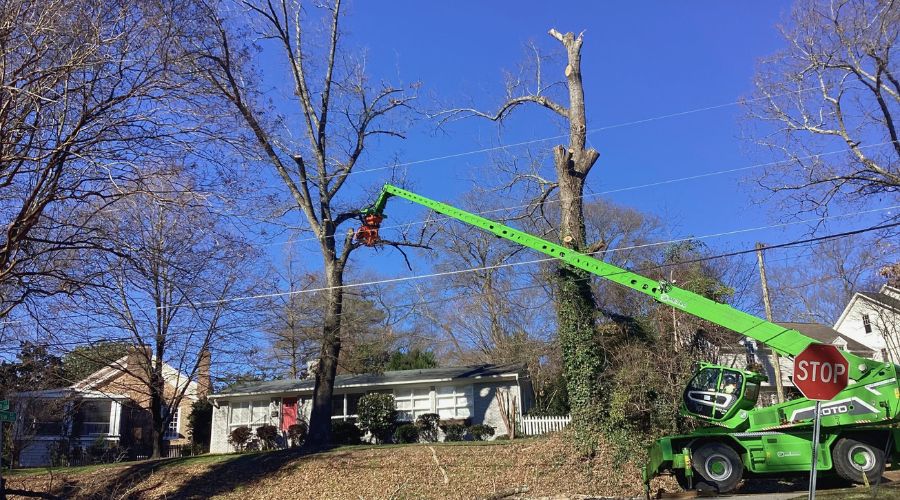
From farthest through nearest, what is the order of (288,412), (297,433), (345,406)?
(288,412)
(345,406)
(297,433)

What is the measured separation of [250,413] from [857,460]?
82.1 feet

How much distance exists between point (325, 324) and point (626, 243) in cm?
1946

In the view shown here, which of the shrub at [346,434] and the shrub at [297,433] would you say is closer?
the shrub at [346,434]

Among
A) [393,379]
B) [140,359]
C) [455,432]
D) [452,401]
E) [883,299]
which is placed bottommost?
[455,432]

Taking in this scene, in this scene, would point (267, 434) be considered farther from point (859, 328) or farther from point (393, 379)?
point (859, 328)

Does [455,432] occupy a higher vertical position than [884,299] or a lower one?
lower

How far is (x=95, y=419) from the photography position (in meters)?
36.0

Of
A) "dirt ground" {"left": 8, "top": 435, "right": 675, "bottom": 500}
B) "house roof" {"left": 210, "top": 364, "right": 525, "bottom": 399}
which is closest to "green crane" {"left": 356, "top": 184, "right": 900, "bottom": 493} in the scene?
"dirt ground" {"left": 8, "top": 435, "right": 675, "bottom": 500}

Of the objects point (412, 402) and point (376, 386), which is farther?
point (376, 386)

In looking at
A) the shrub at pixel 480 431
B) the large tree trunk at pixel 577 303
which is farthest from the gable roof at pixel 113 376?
the large tree trunk at pixel 577 303

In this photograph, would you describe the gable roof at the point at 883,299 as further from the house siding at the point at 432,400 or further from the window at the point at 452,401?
the window at the point at 452,401

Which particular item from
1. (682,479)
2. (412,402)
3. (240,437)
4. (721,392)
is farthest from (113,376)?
(721,392)

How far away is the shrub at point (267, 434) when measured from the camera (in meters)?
28.3

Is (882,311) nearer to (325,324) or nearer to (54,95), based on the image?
(325,324)
